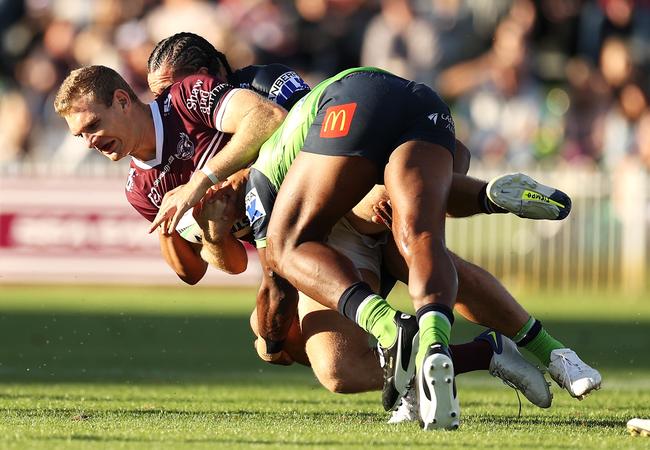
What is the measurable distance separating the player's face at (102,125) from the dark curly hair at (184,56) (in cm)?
107

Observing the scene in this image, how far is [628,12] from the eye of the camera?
1897 cm

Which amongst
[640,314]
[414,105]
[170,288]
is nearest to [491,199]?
[414,105]

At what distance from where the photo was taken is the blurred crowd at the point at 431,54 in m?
17.4

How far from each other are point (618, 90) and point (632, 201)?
7.51ft

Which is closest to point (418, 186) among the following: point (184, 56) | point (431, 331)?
point (431, 331)

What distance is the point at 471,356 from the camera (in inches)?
258

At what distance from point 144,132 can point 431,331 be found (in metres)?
2.23

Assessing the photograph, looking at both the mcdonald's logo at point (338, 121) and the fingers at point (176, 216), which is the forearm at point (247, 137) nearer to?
the fingers at point (176, 216)

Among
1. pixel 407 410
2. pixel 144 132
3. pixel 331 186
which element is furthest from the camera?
pixel 144 132

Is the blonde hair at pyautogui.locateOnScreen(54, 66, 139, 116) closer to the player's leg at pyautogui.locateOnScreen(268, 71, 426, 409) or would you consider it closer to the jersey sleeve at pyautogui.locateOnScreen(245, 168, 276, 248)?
the jersey sleeve at pyautogui.locateOnScreen(245, 168, 276, 248)

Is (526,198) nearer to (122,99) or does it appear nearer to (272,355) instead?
(272,355)

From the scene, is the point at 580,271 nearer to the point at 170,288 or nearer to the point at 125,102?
the point at 170,288

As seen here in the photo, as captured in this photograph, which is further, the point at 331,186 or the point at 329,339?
the point at 329,339

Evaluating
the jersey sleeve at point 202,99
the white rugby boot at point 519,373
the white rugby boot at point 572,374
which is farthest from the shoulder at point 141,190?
the white rugby boot at point 572,374
